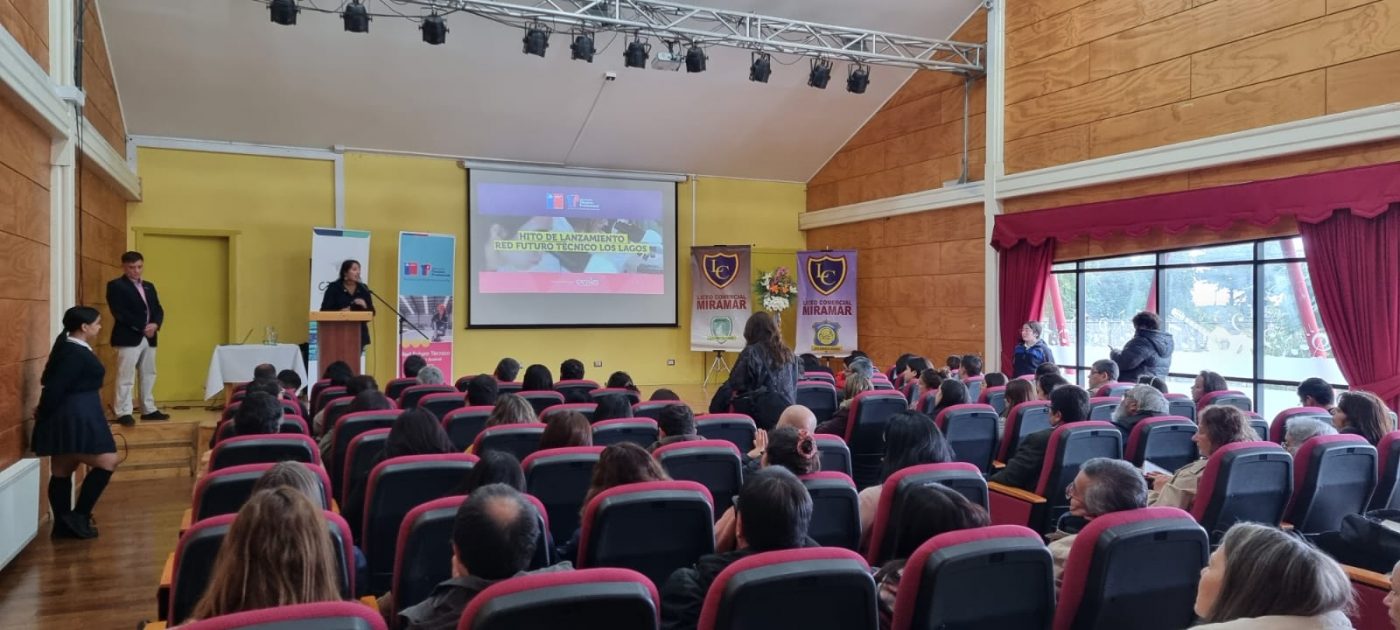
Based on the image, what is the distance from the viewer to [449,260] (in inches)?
369

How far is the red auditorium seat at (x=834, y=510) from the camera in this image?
2547mm

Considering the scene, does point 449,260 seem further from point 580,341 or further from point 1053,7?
point 1053,7

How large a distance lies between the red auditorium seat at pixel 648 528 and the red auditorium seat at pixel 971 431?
2226 millimetres

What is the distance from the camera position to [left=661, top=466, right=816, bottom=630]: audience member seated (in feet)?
6.26

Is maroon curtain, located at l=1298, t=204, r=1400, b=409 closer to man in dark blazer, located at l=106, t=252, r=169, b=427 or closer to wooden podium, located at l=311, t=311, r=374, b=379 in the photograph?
wooden podium, located at l=311, t=311, r=374, b=379

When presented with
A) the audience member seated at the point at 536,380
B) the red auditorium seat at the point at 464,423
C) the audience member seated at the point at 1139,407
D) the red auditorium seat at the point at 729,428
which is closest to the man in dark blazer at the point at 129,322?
the audience member seated at the point at 536,380

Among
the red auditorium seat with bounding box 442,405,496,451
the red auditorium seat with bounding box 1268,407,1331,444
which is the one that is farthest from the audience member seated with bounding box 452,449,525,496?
the red auditorium seat with bounding box 1268,407,1331,444

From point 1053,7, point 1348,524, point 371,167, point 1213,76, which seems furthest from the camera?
point 371,167

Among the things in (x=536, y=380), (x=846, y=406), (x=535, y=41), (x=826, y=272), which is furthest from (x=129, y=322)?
(x=826, y=272)

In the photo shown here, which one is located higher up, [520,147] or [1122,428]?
[520,147]

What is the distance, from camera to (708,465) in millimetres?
3020

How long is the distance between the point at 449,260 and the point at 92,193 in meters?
3.41

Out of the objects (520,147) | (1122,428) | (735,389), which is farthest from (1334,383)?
(520,147)

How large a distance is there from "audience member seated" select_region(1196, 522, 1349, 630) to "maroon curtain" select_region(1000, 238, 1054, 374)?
23.4 feet
